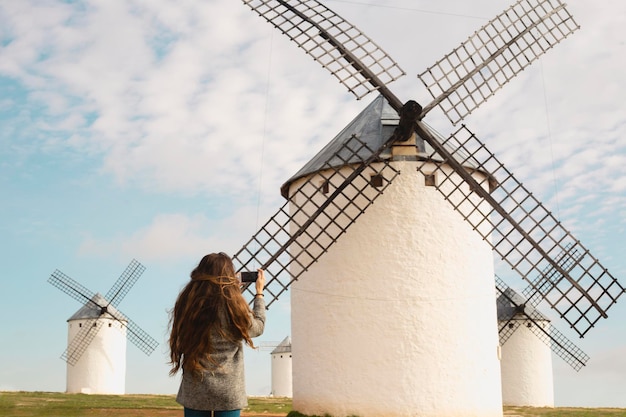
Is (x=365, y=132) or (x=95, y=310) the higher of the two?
(x=365, y=132)

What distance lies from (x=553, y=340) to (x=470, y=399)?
41.9ft

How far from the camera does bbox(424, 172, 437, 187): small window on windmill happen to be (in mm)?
12000

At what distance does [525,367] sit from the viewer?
75.6ft

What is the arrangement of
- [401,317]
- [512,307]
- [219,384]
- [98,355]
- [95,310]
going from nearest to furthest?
1. [219,384]
2. [401,317]
3. [512,307]
4. [98,355]
5. [95,310]

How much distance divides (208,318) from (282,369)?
107ft

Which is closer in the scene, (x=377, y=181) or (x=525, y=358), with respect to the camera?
(x=377, y=181)

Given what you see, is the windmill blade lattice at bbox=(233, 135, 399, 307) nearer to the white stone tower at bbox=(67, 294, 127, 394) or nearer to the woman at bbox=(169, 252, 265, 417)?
the woman at bbox=(169, 252, 265, 417)

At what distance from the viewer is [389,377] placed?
448 inches

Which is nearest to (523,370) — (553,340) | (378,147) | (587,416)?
(553,340)

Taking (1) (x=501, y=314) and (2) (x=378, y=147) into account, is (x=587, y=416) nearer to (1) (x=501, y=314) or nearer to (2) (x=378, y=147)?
(1) (x=501, y=314)

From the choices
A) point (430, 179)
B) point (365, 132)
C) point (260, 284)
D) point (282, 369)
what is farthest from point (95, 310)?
point (260, 284)

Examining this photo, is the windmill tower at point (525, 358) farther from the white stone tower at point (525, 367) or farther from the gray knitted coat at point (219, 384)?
the gray knitted coat at point (219, 384)

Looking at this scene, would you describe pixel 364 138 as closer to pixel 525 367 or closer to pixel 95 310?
pixel 525 367

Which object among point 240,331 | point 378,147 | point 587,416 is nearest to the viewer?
point 240,331
